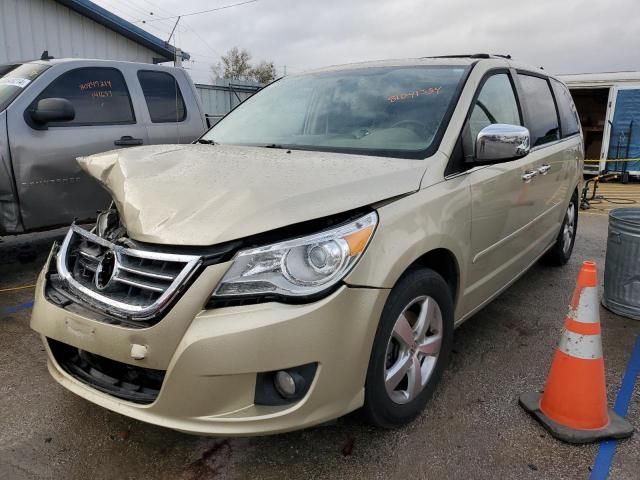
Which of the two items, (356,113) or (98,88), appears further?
(98,88)

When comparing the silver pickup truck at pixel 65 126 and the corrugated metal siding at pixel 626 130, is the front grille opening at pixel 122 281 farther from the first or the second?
the corrugated metal siding at pixel 626 130

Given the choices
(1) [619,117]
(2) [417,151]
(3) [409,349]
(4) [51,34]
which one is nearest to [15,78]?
(2) [417,151]

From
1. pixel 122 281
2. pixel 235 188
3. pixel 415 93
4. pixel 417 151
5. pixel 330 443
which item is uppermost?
pixel 415 93

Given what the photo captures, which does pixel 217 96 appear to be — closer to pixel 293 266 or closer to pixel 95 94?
pixel 95 94

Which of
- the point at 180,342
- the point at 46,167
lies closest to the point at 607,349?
the point at 180,342

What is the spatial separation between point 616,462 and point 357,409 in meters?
1.16

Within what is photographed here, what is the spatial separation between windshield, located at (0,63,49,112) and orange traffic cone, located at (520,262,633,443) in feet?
14.5

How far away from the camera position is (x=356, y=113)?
3016mm

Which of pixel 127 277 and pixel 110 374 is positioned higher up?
pixel 127 277

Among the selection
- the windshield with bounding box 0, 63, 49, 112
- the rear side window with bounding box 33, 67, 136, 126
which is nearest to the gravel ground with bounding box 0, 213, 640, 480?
the windshield with bounding box 0, 63, 49, 112

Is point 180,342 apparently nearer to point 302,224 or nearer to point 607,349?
point 302,224

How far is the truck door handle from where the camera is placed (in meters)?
4.83

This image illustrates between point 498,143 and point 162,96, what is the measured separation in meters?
3.99

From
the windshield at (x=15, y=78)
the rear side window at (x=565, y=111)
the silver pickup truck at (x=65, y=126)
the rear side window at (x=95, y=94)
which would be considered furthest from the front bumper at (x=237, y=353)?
the rear side window at (x=565, y=111)
